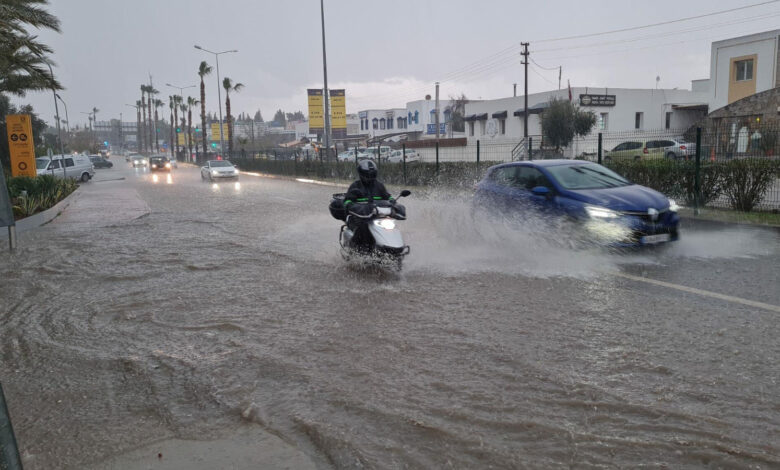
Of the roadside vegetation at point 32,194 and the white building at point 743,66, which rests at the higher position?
the white building at point 743,66

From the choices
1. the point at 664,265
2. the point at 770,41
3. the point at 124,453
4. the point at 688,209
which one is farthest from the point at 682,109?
the point at 124,453

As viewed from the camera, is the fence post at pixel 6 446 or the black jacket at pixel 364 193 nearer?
the fence post at pixel 6 446

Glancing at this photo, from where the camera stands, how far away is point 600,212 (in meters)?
8.97

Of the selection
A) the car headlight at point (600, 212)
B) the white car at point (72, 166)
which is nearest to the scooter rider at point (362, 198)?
the car headlight at point (600, 212)

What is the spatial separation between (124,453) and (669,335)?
4312 millimetres

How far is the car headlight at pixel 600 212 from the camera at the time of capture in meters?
8.89

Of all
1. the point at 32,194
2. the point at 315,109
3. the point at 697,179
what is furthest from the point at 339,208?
the point at 315,109

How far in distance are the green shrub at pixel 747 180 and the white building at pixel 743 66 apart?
117 ft

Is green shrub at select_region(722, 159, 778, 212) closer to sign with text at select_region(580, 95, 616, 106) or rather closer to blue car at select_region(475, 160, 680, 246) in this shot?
blue car at select_region(475, 160, 680, 246)

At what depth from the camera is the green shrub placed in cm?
1265

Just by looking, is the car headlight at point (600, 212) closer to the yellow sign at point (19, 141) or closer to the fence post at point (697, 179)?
the fence post at point (697, 179)

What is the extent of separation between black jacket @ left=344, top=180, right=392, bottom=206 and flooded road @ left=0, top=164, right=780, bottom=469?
1002 millimetres

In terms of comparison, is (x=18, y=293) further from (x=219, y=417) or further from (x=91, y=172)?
(x=91, y=172)

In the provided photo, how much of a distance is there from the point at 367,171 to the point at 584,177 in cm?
390
